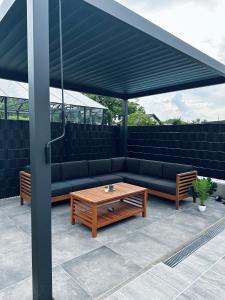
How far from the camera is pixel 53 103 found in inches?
311

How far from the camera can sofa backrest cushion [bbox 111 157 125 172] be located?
6168 mm

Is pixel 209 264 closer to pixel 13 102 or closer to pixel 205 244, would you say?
pixel 205 244

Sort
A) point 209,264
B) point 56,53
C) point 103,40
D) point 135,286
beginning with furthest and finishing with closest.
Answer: point 56,53 → point 103,40 → point 209,264 → point 135,286

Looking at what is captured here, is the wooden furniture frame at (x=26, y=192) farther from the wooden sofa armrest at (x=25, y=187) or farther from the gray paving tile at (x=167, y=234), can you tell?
the gray paving tile at (x=167, y=234)

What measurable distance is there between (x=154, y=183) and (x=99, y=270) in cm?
273

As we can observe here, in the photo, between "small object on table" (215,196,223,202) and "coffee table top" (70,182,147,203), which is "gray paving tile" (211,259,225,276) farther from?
"small object on table" (215,196,223,202)

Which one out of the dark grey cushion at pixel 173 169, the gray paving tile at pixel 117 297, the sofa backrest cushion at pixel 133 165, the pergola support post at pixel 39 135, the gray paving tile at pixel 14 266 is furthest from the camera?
the sofa backrest cushion at pixel 133 165

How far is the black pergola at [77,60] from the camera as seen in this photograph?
171cm

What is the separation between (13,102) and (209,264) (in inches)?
288

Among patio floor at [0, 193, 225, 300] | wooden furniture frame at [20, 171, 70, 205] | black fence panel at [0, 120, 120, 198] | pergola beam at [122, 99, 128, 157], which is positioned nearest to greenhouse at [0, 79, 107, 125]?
black fence panel at [0, 120, 120, 198]

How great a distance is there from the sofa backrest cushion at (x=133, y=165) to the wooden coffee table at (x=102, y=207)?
1811mm

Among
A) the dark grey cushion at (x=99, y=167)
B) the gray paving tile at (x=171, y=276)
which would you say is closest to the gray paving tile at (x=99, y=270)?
the gray paving tile at (x=171, y=276)

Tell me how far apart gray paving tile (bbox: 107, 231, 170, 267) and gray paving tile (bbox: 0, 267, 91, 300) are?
758 millimetres

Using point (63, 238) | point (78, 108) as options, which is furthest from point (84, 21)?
point (78, 108)
